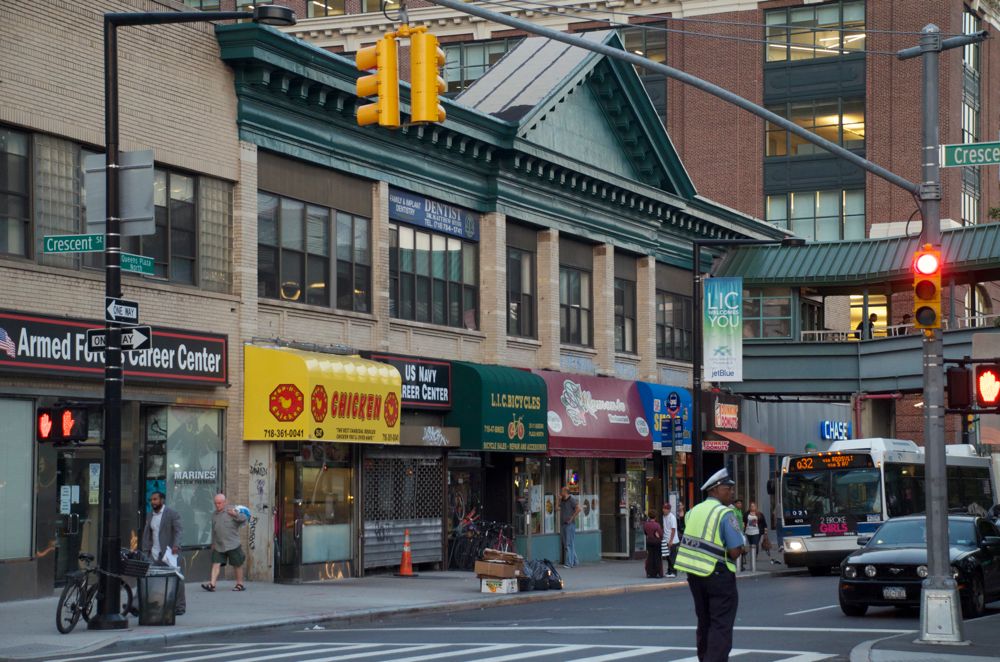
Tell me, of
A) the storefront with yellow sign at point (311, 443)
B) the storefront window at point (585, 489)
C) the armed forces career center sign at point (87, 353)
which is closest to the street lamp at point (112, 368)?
the armed forces career center sign at point (87, 353)

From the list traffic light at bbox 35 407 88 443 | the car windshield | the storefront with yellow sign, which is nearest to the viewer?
traffic light at bbox 35 407 88 443

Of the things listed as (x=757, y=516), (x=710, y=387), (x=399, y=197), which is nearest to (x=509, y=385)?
(x=399, y=197)

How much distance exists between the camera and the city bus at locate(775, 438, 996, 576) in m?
35.8

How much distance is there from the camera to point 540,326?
37.1m

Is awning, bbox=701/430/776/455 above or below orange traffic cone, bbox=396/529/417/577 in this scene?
above

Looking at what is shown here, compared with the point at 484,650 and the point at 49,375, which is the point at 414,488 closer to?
the point at 49,375

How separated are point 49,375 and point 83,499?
218cm

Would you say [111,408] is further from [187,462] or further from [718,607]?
[718,607]

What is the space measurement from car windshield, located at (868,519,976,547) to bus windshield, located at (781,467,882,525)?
41.9ft

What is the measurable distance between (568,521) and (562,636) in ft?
55.0

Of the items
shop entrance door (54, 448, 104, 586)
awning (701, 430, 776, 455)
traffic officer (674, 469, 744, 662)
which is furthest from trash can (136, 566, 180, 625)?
awning (701, 430, 776, 455)

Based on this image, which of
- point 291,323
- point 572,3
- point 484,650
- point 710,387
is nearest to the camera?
point 484,650

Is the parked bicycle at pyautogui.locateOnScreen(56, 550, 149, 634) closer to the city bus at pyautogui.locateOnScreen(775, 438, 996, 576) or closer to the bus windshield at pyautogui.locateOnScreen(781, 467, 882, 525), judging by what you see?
the city bus at pyautogui.locateOnScreen(775, 438, 996, 576)

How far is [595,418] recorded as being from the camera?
1481 inches
